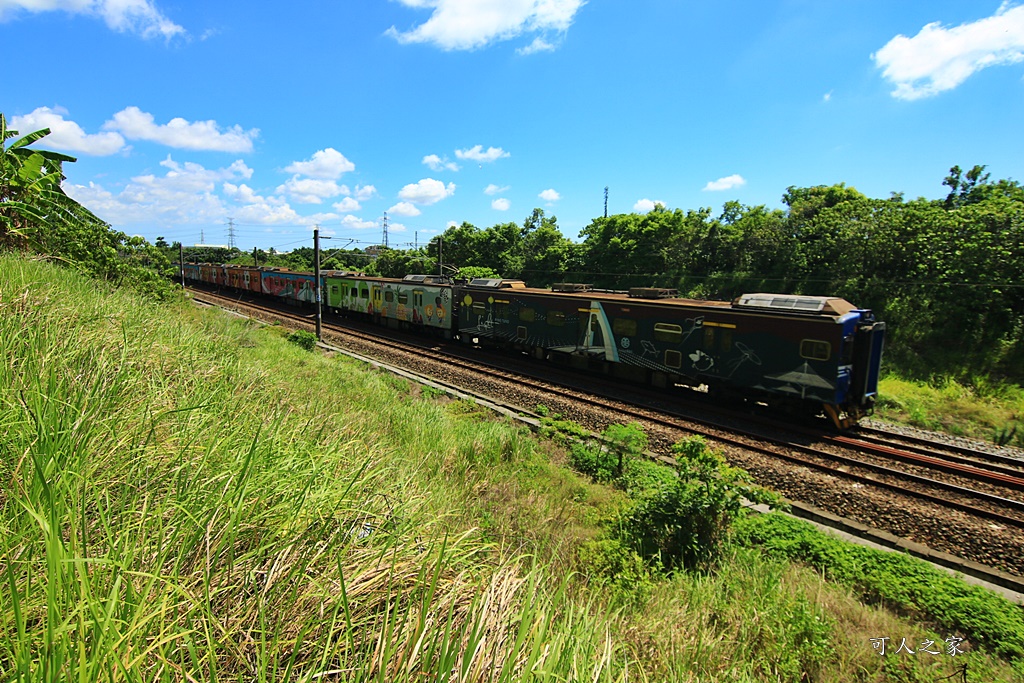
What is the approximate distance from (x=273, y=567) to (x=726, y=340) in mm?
12153

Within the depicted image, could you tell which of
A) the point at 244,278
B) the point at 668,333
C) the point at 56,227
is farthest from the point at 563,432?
the point at 244,278

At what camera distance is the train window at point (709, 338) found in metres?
12.7

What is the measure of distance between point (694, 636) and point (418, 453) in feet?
10.8

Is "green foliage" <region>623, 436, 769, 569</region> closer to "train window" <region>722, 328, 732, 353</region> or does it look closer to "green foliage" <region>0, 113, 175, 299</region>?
"train window" <region>722, 328, 732, 353</region>

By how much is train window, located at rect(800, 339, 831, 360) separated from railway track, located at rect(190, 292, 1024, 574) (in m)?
1.67

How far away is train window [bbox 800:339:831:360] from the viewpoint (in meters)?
10.8

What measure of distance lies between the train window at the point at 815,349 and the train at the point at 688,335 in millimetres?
20

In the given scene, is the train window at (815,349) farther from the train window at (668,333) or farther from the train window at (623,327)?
the train window at (623,327)

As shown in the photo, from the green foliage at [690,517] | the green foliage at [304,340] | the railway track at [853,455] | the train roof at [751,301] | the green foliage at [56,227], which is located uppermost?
the green foliage at [56,227]

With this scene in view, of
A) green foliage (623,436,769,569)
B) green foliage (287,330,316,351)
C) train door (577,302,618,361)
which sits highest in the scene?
train door (577,302,618,361)

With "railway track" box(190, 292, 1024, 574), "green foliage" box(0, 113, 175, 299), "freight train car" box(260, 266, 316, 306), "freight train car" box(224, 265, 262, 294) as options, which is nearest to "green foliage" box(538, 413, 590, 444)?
"railway track" box(190, 292, 1024, 574)

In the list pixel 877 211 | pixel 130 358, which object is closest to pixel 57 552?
pixel 130 358

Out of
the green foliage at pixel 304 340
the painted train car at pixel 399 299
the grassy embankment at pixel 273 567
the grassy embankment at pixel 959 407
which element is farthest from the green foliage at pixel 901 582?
the green foliage at pixel 304 340

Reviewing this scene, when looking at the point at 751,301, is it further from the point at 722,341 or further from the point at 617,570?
the point at 617,570
